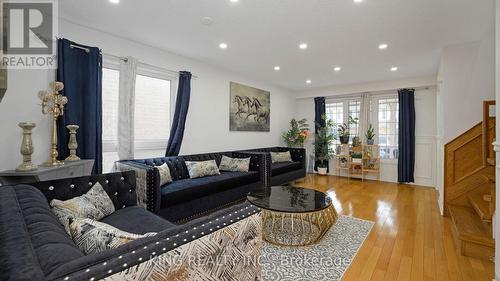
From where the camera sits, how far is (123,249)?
719mm

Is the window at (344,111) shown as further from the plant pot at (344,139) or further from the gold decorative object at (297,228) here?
the gold decorative object at (297,228)

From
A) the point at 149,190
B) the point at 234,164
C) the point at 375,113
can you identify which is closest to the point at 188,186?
the point at 149,190

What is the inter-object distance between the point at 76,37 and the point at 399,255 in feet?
14.0

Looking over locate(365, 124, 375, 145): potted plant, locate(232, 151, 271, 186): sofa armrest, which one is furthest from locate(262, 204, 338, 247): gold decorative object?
locate(365, 124, 375, 145): potted plant

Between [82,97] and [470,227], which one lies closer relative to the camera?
[470,227]

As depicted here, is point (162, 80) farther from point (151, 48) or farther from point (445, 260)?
point (445, 260)

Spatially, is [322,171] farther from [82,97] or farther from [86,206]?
[86,206]

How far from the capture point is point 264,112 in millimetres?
→ 5672

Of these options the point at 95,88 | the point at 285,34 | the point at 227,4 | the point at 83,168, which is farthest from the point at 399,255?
the point at 95,88

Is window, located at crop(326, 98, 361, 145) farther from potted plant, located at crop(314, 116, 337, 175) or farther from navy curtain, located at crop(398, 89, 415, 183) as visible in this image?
navy curtain, located at crop(398, 89, 415, 183)

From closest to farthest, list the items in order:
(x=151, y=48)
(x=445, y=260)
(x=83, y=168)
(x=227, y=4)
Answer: (x=445, y=260)
(x=227, y=4)
(x=83, y=168)
(x=151, y=48)

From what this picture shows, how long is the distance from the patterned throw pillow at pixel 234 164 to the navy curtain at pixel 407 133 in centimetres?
372

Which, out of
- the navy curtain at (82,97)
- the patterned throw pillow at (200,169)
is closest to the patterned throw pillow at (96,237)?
the navy curtain at (82,97)

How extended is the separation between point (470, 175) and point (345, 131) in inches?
121
